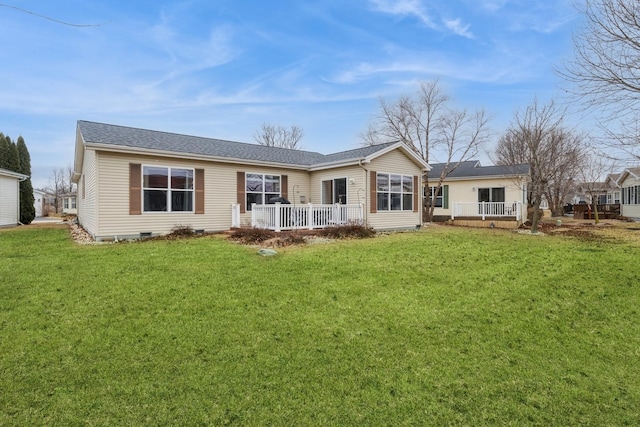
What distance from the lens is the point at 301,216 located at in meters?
11.8

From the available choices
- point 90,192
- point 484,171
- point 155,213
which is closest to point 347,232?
→ point 155,213

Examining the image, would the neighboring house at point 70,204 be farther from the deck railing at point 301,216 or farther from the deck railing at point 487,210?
the deck railing at point 487,210

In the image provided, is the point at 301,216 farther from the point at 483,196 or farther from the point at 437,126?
the point at 483,196

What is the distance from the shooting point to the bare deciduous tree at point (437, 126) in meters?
21.0

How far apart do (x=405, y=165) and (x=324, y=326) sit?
1158 centimetres

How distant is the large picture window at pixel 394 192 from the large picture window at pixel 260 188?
167 inches

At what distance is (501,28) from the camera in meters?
10.7

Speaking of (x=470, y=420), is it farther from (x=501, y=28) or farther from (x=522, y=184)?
(x=522, y=184)

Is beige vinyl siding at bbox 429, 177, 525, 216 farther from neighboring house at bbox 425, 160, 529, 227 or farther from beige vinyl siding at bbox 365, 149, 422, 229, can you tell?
beige vinyl siding at bbox 365, 149, 422, 229

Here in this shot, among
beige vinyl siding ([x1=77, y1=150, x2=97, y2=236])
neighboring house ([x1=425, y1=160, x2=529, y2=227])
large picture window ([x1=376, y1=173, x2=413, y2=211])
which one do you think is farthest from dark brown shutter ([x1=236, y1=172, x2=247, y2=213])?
neighboring house ([x1=425, y1=160, x2=529, y2=227])

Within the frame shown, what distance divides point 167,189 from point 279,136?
2699cm

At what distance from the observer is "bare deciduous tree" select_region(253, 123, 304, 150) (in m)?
36.4

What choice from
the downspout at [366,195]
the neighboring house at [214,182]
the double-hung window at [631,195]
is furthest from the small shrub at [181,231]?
the double-hung window at [631,195]

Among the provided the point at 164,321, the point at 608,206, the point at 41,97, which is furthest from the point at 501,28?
the point at 608,206
